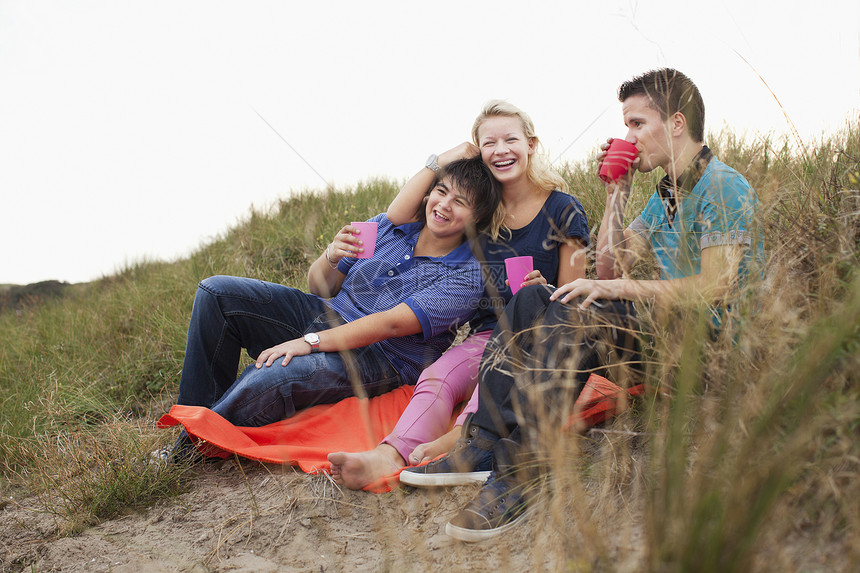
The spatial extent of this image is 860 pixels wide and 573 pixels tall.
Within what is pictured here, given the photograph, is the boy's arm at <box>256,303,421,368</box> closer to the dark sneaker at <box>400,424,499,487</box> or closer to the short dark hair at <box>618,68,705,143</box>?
the dark sneaker at <box>400,424,499,487</box>

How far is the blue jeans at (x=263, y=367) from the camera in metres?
3.04

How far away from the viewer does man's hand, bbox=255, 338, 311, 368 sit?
299 cm

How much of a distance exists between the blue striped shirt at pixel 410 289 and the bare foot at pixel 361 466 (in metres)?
0.67

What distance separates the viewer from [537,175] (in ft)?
11.2

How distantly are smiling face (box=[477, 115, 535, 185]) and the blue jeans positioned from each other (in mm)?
1242

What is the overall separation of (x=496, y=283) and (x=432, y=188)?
677 millimetres

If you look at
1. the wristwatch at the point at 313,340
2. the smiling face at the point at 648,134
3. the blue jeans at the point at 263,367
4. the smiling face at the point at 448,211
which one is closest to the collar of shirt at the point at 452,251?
the smiling face at the point at 448,211

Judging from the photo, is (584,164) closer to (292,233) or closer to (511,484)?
(292,233)

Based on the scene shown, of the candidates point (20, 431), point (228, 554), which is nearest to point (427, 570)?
point (228, 554)

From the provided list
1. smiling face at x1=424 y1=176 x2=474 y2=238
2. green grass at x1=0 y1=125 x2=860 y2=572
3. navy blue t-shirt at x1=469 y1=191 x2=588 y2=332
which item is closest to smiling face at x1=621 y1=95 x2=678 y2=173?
green grass at x1=0 y1=125 x2=860 y2=572

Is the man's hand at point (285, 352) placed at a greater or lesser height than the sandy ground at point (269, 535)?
greater

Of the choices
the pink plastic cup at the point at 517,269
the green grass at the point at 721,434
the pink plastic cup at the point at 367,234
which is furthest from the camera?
the pink plastic cup at the point at 367,234

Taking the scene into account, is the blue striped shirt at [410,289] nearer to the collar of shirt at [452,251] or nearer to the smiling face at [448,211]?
the collar of shirt at [452,251]

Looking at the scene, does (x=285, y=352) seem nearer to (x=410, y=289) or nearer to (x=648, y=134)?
(x=410, y=289)
